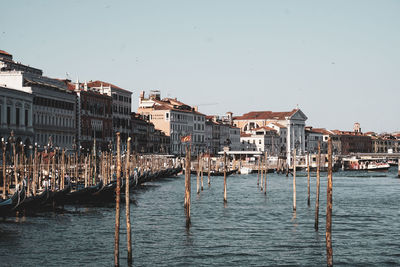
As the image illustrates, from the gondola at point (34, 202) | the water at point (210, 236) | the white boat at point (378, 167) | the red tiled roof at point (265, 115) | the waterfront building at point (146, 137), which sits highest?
the red tiled roof at point (265, 115)

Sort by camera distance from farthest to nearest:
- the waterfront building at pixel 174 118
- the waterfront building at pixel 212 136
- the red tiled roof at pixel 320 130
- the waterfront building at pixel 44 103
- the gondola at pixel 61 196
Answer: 1. the red tiled roof at pixel 320 130
2. the waterfront building at pixel 212 136
3. the waterfront building at pixel 174 118
4. the waterfront building at pixel 44 103
5. the gondola at pixel 61 196

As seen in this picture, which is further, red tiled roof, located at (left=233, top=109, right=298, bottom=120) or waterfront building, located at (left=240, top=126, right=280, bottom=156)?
red tiled roof, located at (left=233, top=109, right=298, bottom=120)

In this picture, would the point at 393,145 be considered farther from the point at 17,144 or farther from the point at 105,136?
the point at 17,144

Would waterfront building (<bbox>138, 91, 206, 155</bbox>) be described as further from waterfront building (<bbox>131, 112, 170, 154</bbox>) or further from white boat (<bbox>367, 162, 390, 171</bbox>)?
white boat (<bbox>367, 162, 390, 171</bbox>)

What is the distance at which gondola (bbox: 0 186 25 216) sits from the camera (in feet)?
111

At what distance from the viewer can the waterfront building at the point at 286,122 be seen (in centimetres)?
15362

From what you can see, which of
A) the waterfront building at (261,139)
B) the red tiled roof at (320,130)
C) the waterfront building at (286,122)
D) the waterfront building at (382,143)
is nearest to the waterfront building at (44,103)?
the waterfront building at (261,139)

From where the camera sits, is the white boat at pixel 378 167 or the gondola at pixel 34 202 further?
the white boat at pixel 378 167

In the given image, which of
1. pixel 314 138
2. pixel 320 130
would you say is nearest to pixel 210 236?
pixel 314 138

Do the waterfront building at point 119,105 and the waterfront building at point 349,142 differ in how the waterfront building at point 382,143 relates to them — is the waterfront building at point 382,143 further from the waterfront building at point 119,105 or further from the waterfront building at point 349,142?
the waterfront building at point 119,105

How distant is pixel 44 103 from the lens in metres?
69.2

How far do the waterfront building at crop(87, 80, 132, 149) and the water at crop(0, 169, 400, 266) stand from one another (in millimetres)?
42774

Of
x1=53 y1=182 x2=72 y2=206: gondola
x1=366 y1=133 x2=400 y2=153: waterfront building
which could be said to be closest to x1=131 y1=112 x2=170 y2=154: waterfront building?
x1=53 y1=182 x2=72 y2=206: gondola

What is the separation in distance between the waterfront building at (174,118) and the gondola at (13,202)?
73808 millimetres
